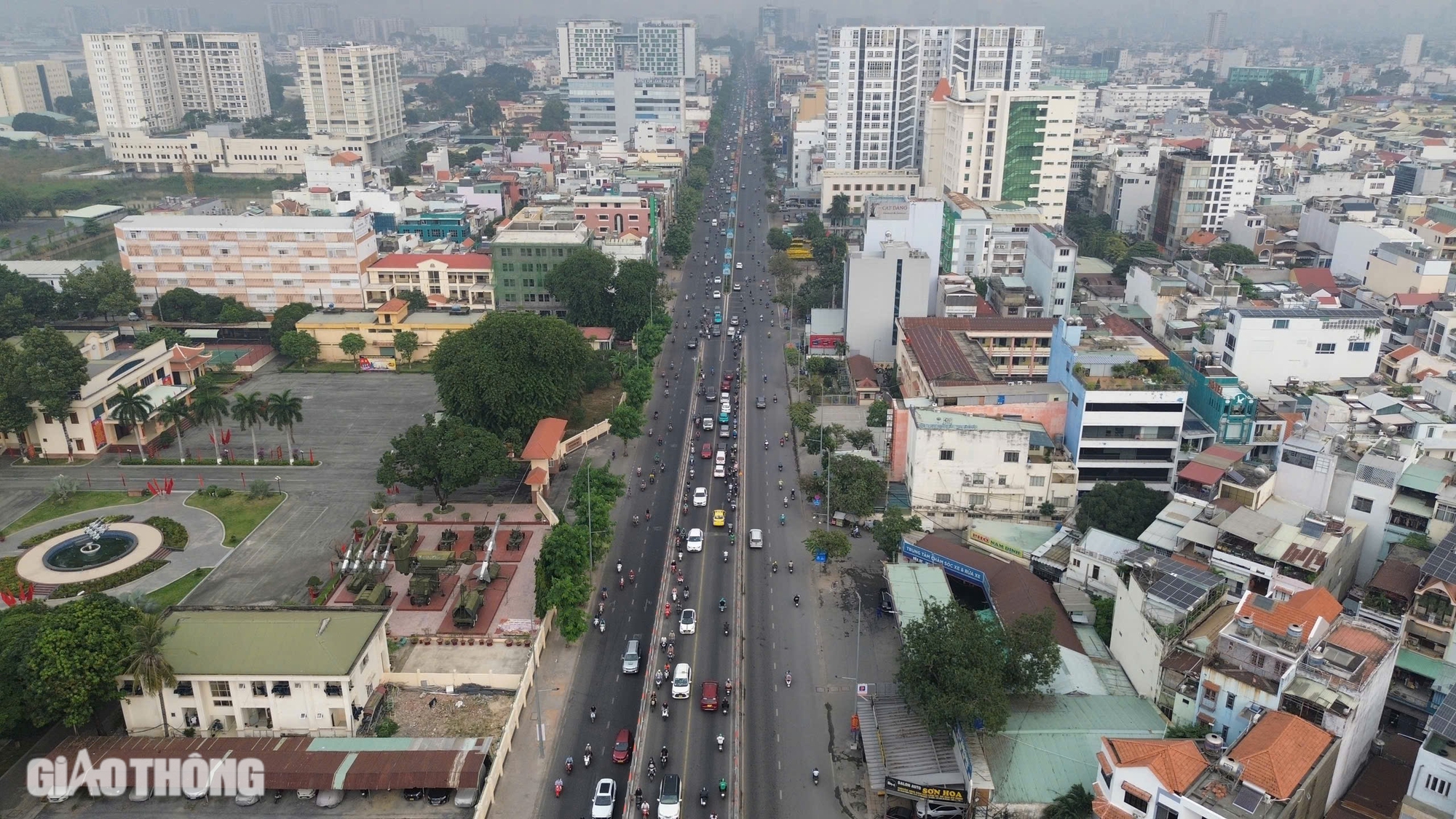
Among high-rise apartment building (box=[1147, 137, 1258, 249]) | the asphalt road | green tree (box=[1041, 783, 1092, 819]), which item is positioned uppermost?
high-rise apartment building (box=[1147, 137, 1258, 249])

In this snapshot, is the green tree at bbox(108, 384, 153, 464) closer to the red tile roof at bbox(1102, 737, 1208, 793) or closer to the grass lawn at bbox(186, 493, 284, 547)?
the grass lawn at bbox(186, 493, 284, 547)

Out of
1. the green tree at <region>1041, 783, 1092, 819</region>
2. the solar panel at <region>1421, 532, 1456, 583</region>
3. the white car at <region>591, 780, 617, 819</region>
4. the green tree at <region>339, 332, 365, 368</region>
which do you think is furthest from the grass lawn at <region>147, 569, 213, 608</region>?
the solar panel at <region>1421, 532, 1456, 583</region>

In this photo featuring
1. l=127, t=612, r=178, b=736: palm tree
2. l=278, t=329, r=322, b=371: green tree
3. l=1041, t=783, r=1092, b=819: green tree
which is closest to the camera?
l=1041, t=783, r=1092, b=819: green tree

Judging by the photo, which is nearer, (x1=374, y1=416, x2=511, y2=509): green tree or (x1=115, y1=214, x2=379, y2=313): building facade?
(x1=374, y1=416, x2=511, y2=509): green tree

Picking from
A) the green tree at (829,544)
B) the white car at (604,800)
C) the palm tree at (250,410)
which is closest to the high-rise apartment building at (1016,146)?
the green tree at (829,544)

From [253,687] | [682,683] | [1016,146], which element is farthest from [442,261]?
[1016,146]

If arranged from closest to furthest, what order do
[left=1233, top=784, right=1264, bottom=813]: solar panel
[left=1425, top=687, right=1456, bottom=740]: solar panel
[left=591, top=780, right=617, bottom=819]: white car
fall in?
1. [left=1233, top=784, right=1264, bottom=813]: solar panel
2. [left=1425, top=687, right=1456, bottom=740]: solar panel
3. [left=591, top=780, right=617, bottom=819]: white car

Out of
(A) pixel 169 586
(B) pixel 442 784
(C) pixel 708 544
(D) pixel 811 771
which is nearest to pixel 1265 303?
(C) pixel 708 544
